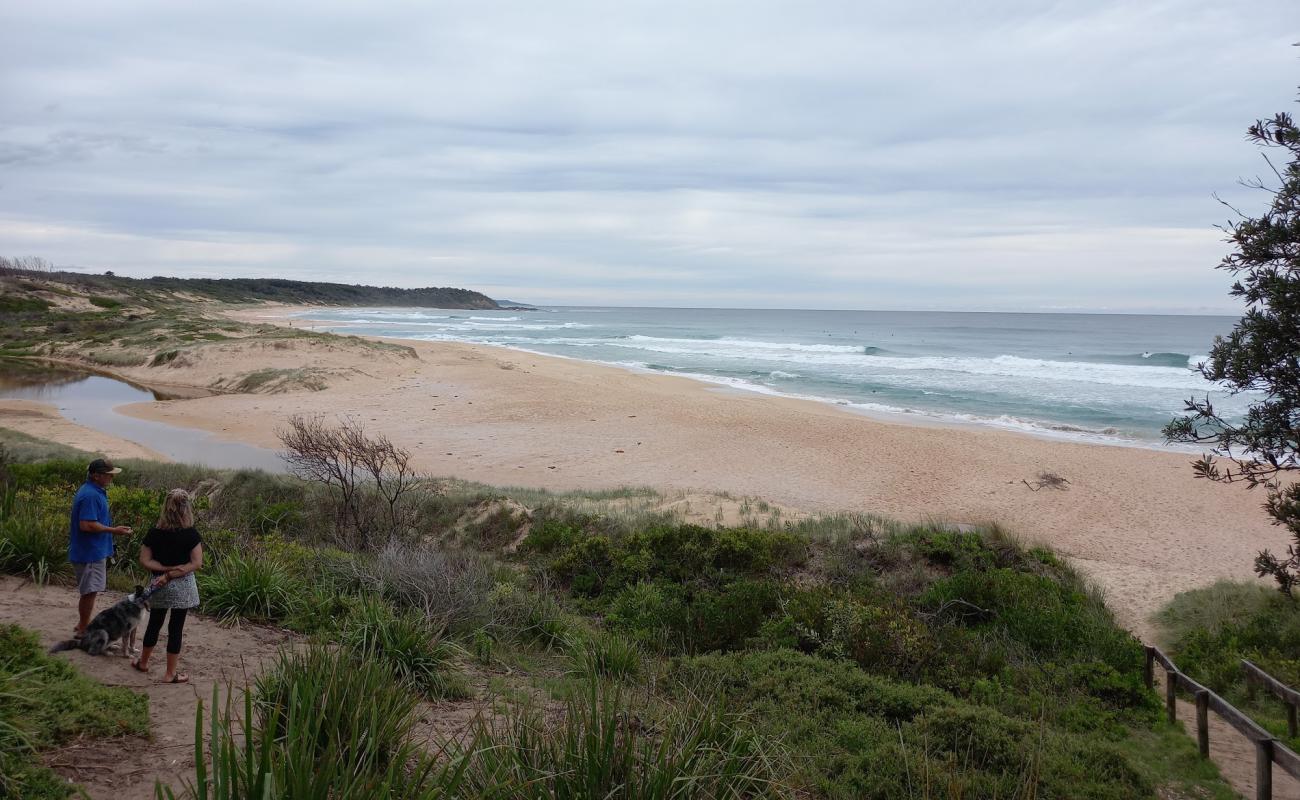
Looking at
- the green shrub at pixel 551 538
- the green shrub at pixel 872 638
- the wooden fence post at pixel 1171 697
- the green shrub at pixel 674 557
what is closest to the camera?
the wooden fence post at pixel 1171 697

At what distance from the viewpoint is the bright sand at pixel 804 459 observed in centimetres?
1404

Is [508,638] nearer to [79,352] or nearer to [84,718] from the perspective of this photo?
[84,718]

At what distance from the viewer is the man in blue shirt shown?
6078 millimetres

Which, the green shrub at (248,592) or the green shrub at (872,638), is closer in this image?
the green shrub at (872,638)

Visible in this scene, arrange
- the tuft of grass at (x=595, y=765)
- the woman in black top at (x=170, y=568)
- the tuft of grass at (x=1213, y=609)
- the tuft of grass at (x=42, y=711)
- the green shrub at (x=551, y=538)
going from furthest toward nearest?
1. the green shrub at (x=551, y=538)
2. the tuft of grass at (x=1213, y=609)
3. the woman in black top at (x=170, y=568)
4. the tuft of grass at (x=42, y=711)
5. the tuft of grass at (x=595, y=765)

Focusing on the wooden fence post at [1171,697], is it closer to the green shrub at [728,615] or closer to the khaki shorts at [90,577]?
the green shrub at [728,615]

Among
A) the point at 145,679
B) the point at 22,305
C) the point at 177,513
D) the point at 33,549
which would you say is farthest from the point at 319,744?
the point at 22,305

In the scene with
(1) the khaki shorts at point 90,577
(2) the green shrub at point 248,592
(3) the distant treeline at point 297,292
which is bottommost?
(2) the green shrub at point 248,592

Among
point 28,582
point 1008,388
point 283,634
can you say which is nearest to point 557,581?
point 283,634

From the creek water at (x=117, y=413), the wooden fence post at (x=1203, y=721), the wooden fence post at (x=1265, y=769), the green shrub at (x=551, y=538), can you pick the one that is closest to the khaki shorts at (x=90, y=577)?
the green shrub at (x=551, y=538)

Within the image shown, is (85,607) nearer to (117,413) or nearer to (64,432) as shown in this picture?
(64,432)

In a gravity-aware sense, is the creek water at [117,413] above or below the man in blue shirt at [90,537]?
below

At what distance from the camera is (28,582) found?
744 centimetres

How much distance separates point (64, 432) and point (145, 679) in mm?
18530
